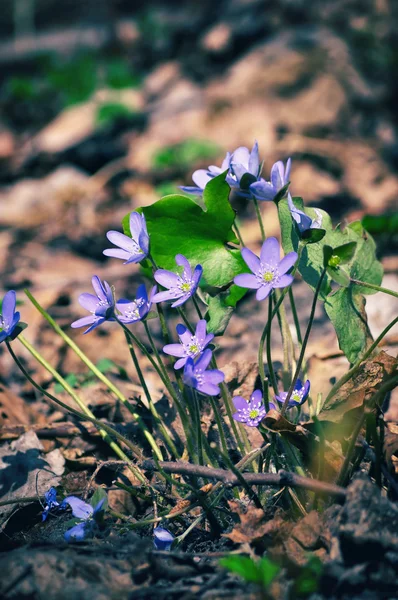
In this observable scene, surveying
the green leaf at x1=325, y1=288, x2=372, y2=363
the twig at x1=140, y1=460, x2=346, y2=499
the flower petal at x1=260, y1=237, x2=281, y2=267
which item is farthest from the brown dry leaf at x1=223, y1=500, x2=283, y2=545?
the flower petal at x1=260, y1=237, x2=281, y2=267

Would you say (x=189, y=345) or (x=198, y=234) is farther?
(x=198, y=234)

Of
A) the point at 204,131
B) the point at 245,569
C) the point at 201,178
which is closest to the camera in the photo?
the point at 245,569

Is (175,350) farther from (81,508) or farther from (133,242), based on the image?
(81,508)

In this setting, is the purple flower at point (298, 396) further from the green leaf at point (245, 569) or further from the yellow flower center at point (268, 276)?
the green leaf at point (245, 569)

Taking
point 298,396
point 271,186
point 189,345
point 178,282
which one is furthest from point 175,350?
point 271,186

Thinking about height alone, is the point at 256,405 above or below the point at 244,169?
below

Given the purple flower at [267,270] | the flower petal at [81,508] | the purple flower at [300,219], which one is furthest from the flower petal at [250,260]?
the flower petal at [81,508]

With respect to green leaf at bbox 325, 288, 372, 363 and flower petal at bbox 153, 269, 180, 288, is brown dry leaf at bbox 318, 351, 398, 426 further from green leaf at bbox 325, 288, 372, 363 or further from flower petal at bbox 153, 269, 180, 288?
flower petal at bbox 153, 269, 180, 288
